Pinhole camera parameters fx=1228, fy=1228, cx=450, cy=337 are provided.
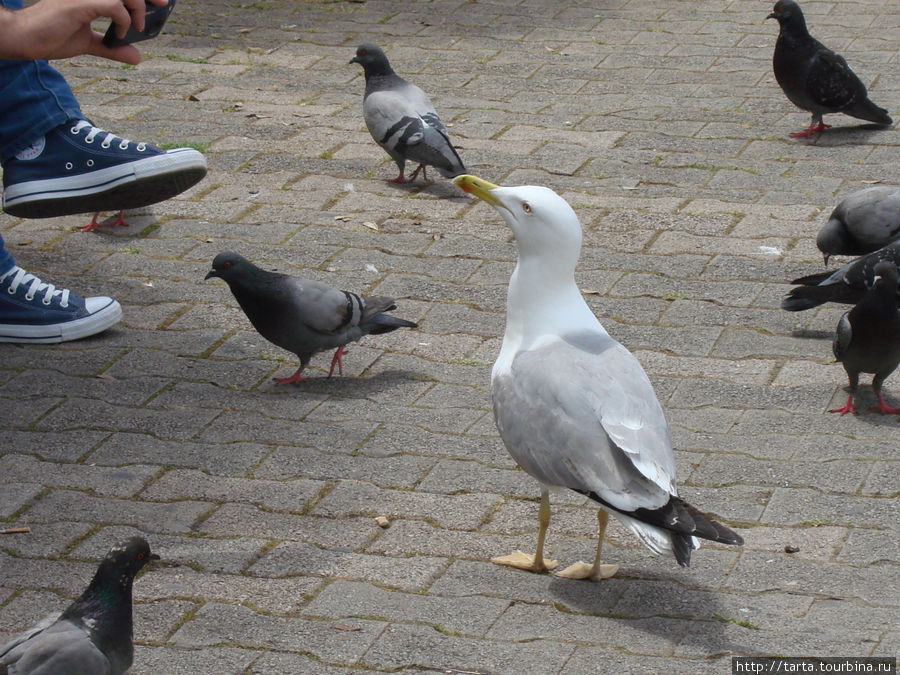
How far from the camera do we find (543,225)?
13.6 ft

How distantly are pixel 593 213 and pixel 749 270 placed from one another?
108 centimetres

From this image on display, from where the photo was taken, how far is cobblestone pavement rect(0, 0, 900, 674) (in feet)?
12.3

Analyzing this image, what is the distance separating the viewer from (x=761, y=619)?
3.70 meters

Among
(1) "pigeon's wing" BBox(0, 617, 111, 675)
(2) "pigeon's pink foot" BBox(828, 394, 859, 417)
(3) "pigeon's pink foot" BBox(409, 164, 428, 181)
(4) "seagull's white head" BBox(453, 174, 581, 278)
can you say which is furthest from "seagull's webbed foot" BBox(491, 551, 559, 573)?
(3) "pigeon's pink foot" BBox(409, 164, 428, 181)

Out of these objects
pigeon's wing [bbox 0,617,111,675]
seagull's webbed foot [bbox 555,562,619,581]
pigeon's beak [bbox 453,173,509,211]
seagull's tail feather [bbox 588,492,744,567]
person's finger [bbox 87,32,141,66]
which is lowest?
seagull's webbed foot [bbox 555,562,619,581]

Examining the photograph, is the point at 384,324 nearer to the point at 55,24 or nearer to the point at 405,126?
the point at 55,24

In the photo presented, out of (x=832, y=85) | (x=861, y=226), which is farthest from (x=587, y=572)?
(x=832, y=85)

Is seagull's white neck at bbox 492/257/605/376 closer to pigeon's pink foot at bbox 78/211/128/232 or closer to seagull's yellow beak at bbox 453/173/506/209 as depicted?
seagull's yellow beak at bbox 453/173/506/209

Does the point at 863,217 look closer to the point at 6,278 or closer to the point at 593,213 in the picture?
the point at 593,213

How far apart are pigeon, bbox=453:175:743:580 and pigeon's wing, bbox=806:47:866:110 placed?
4.46m

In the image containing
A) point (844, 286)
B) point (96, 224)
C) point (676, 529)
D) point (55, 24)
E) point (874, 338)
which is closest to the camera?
point (676, 529)

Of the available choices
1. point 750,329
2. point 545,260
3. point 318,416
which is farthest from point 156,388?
point 750,329

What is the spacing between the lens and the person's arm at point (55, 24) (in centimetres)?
444

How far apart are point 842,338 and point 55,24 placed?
11.0 ft
